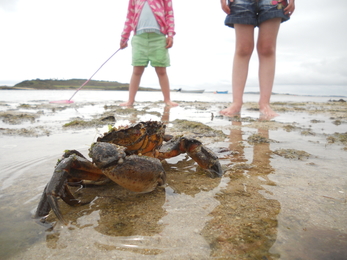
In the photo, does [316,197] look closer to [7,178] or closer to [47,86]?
[7,178]

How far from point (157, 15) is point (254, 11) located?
314 cm

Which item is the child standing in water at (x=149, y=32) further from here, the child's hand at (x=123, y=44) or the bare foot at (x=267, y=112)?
the bare foot at (x=267, y=112)

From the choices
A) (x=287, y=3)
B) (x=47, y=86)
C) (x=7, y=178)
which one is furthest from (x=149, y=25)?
(x=47, y=86)

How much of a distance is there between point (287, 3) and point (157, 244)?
5638mm

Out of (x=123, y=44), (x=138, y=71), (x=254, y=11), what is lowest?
(x=138, y=71)

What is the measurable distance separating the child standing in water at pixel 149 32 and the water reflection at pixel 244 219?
6118 millimetres

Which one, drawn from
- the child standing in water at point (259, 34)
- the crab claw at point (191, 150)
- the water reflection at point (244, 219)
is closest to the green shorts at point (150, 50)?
the child standing in water at point (259, 34)

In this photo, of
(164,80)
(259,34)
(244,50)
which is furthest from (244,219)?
(164,80)

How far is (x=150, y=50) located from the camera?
759 centimetres

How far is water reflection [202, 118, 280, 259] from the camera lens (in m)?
1.07

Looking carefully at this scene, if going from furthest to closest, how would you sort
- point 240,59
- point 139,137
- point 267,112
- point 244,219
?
point 267,112
point 240,59
point 139,137
point 244,219

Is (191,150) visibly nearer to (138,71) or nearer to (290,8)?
(290,8)

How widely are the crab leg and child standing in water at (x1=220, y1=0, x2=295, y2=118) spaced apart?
15.8 feet

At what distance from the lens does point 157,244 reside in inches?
44.1
